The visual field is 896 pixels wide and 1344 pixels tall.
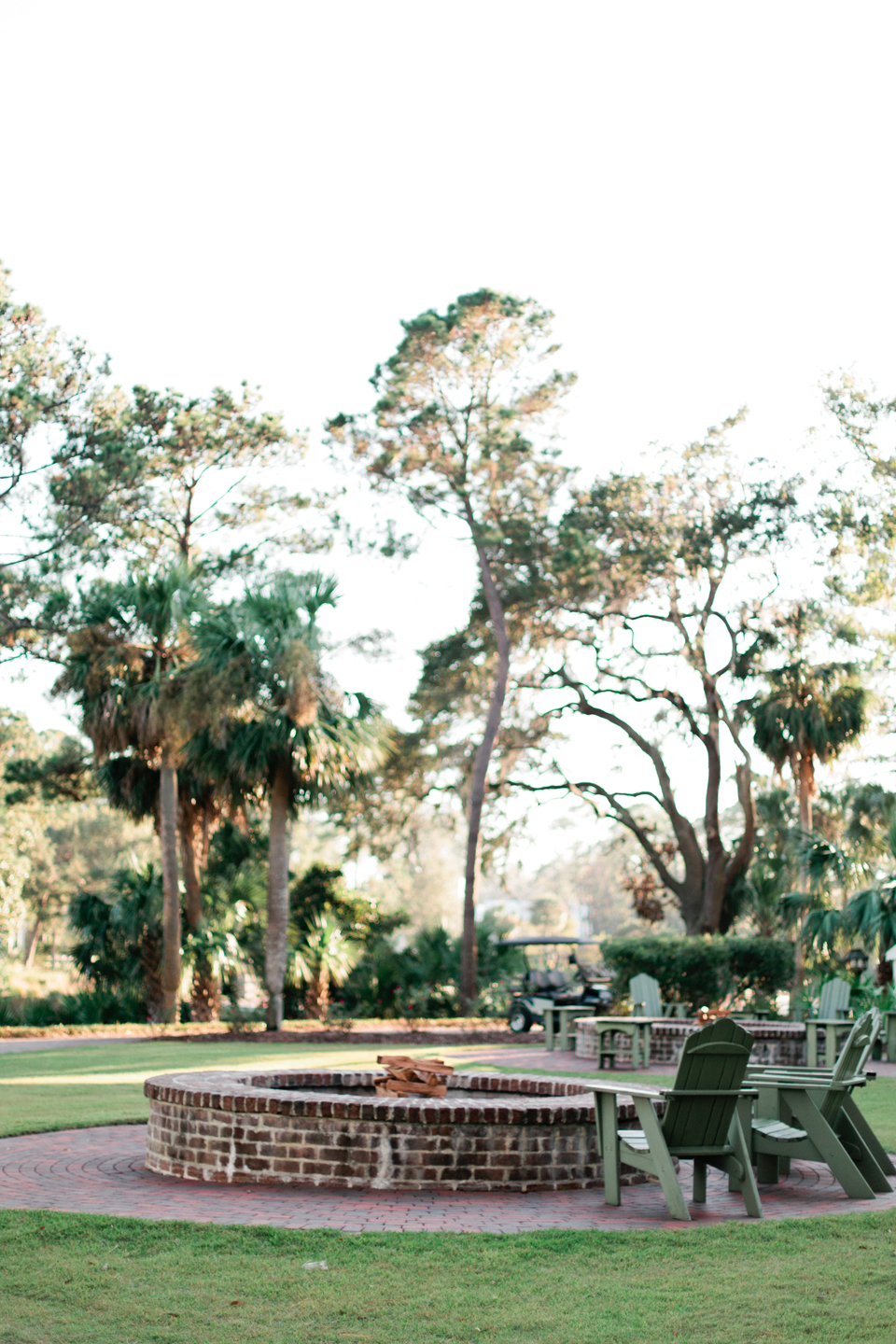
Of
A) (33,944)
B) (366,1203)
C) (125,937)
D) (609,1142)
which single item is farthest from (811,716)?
(33,944)

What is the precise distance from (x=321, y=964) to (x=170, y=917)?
149 inches

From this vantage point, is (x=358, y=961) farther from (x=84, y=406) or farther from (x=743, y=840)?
(x=84, y=406)

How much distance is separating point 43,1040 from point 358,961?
7.76m

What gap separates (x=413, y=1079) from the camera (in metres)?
7.50

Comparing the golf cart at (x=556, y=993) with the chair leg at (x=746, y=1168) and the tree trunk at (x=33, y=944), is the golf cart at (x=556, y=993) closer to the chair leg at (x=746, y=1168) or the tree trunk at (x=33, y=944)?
the chair leg at (x=746, y=1168)

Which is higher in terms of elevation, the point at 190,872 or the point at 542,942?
the point at 190,872

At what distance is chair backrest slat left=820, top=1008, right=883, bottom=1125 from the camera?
6566 millimetres

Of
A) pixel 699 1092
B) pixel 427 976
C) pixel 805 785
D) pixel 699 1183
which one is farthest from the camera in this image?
pixel 427 976

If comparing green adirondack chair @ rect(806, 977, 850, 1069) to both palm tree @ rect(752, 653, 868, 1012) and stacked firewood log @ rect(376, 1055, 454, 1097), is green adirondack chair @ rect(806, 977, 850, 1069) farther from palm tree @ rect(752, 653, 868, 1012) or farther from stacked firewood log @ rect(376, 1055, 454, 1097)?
palm tree @ rect(752, 653, 868, 1012)

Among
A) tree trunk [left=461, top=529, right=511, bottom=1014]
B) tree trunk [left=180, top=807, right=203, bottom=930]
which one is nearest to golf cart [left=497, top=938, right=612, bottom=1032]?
tree trunk [left=461, top=529, right=511, bottom=1014]

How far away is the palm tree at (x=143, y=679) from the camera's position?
22.5 m

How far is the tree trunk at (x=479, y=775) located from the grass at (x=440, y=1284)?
20.0 meters

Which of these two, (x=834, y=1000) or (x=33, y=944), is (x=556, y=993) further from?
(x=33, y=944)

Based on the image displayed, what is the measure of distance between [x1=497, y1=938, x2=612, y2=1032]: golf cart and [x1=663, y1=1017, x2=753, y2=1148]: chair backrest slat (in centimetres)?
1617
